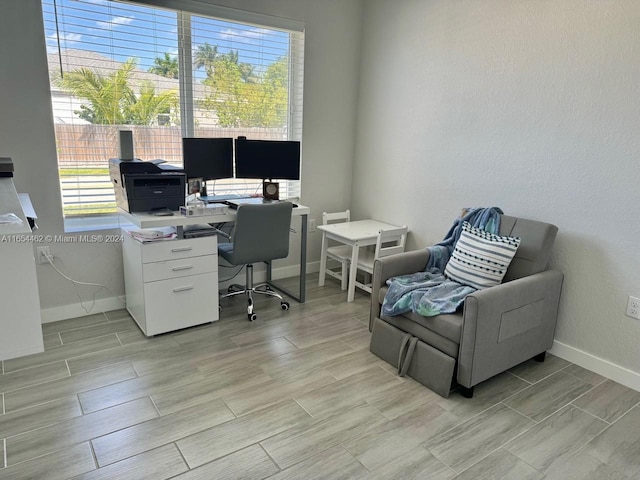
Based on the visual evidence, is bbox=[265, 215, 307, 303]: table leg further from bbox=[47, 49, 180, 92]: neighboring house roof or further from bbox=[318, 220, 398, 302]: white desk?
bbox=[47, 49, 180, 92]: neighboring house roof

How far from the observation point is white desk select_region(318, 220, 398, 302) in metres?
3.49

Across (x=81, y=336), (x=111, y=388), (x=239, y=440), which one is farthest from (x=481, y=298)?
(x=81, y=336)

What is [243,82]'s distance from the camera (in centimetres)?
352

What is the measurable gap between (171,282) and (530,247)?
2.22m

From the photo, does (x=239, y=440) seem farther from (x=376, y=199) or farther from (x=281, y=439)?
(x=376, y=199)

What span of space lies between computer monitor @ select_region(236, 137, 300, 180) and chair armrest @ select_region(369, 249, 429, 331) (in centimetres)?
106

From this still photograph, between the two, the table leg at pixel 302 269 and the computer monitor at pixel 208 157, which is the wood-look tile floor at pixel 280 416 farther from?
the computer monitor at pixel 208 157

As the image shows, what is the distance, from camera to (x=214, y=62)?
11.0 ft

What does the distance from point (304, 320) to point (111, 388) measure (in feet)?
4.41

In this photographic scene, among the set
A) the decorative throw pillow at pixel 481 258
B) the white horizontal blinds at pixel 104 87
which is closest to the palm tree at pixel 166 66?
the white horizontal blinds at pixel 104 87

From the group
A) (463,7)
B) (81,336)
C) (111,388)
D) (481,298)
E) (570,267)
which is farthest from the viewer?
(463,7)

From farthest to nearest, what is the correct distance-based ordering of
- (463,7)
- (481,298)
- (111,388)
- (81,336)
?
(463,7) → (81,336) → (111,388) → (481,298)

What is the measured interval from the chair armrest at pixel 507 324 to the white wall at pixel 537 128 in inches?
8.8

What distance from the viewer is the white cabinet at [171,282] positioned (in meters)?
2.75
